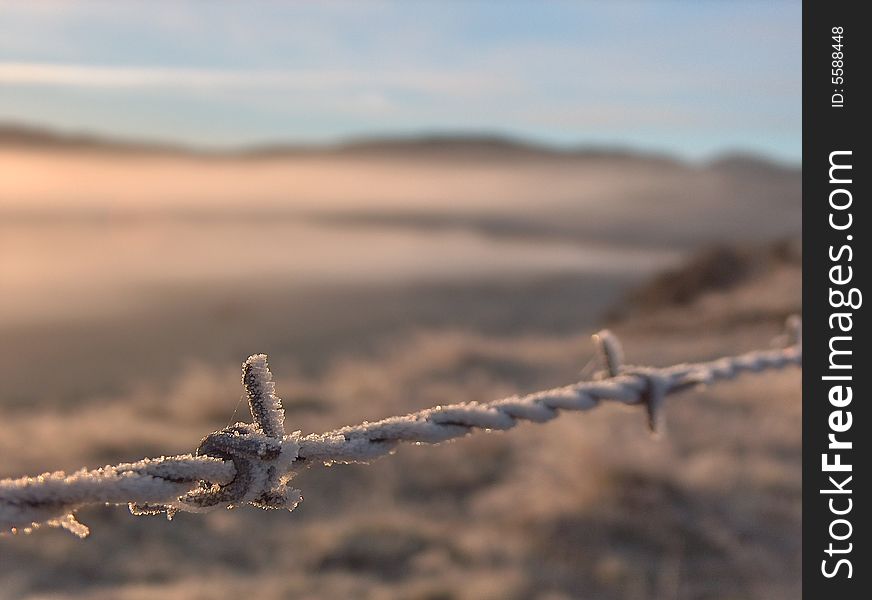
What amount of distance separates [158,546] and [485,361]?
402cm

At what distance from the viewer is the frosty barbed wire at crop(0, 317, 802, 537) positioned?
106 cm

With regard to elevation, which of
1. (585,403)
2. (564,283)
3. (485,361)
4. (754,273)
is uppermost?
(564,283)

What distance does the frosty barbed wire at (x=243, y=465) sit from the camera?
3.47 feet

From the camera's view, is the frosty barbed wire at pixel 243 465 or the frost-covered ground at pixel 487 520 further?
the frost-covered ground at pixel 487 520

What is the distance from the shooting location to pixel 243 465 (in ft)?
3.95

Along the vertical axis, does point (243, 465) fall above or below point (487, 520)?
below

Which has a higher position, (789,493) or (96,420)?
(96,420)

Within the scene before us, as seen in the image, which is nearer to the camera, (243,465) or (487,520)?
(243,465)

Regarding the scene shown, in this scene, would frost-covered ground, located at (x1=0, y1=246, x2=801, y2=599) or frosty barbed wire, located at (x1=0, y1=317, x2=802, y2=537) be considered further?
frost-covered ground, located at (x1=0, y1=246, x2=801, y2=599)

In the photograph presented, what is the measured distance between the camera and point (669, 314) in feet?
34.9
